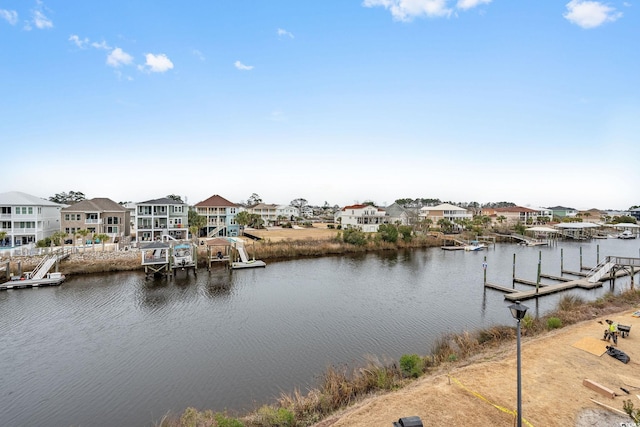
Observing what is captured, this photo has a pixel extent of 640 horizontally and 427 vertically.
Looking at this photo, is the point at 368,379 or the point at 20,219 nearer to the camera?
the point at 368,379

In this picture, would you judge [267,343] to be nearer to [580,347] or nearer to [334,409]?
[334,409]

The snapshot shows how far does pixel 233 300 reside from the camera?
26109 mm

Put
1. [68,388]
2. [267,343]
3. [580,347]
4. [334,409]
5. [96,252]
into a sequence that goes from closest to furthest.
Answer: [334,409] < [580,347] < [68,388] < [267,343] < [96,252]

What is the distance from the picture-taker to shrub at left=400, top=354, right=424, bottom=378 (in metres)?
12.2

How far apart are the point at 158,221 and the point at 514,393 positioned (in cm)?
5087

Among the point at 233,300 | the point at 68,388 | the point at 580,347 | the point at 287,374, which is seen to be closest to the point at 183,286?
the point at 233,300

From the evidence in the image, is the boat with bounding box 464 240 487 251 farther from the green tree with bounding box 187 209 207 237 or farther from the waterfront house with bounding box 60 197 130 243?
the waterfront house with bounding box 60 197 130 243

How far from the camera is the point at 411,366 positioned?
12.5m

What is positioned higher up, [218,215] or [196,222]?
[218,215]

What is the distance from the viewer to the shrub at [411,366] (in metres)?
12.2

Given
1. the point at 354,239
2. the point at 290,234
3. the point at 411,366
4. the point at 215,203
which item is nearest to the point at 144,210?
the point at 215,203

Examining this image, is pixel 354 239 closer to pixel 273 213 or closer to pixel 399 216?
pixel 399 216

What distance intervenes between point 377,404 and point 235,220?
55690 mm

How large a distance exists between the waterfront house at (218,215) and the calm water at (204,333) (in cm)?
2571
